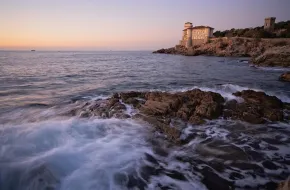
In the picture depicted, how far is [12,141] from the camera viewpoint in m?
5.98

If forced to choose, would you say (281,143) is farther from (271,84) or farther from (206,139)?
(271,84)

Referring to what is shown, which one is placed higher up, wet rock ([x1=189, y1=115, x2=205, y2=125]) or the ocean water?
wet rock ([x1=189, y1=115, x2=205, y2=125])

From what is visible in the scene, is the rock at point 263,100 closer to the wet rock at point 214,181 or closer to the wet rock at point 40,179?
the wet rock at point 214,181

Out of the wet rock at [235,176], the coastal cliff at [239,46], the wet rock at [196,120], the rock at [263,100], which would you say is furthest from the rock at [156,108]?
the coastal cliff at [239,46]

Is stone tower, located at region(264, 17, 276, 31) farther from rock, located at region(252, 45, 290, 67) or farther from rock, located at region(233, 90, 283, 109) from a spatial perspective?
rock, located at region(233, 90, 283, 109)

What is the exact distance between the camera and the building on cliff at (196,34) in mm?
73431

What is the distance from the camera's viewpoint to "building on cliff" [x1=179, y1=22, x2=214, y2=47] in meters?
73.4

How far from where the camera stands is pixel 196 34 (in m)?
76.9

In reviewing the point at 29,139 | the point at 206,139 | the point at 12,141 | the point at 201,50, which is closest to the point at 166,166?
the point at 206,139

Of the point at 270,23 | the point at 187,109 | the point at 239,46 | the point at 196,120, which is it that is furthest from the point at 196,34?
the point at 196,120

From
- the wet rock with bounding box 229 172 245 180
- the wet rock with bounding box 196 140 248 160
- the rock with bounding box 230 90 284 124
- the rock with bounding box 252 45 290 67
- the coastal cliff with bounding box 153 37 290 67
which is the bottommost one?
the wet rock with bounding box 229 172 245 180

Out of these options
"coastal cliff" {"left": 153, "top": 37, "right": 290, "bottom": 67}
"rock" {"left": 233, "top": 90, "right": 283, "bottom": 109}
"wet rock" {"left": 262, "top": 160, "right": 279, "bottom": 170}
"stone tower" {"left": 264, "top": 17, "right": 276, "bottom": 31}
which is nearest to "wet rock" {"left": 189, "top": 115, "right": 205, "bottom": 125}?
"wet rock" {"left": 262, "top": 160, "right": 279, "bottom": 170}

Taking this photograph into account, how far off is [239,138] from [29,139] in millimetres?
6405

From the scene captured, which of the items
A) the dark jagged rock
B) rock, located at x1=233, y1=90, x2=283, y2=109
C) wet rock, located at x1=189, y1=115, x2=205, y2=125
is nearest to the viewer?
wet rock, located at x1=189, y1=115, x2=205, y2=125
